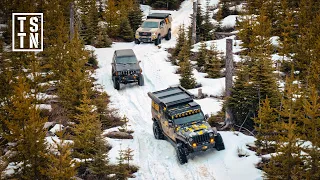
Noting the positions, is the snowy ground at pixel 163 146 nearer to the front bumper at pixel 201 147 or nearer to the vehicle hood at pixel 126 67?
the front bumper at pixel 201 147

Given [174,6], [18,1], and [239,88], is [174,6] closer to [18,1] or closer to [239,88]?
[18,1]

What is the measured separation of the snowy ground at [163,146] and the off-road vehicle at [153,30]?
6460 mm

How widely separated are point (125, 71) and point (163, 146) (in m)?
8.47

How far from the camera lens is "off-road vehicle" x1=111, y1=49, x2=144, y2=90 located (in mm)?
24875

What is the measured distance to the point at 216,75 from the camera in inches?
Answer: 1045

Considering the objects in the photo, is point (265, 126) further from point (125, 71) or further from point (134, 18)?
point (134, 18)

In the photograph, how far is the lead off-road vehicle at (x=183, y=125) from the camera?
51.8 ft

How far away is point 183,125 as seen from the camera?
16.5 metres

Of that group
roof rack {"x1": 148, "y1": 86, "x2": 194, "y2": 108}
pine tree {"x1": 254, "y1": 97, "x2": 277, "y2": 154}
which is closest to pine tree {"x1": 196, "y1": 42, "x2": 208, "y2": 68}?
roof rack {"x1": 148, "y1": 86, "x2": 194, "y2": 108}

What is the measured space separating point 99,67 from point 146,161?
15.3m

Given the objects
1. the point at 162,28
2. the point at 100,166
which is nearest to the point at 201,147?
the point at 100,166

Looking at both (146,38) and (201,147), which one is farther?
(146,38)

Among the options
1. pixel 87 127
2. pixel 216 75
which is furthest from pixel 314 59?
pixel 87 127

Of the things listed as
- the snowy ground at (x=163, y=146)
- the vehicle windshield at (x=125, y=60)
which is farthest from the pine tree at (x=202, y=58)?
the vehicle windshield at (x=125, y=60)
